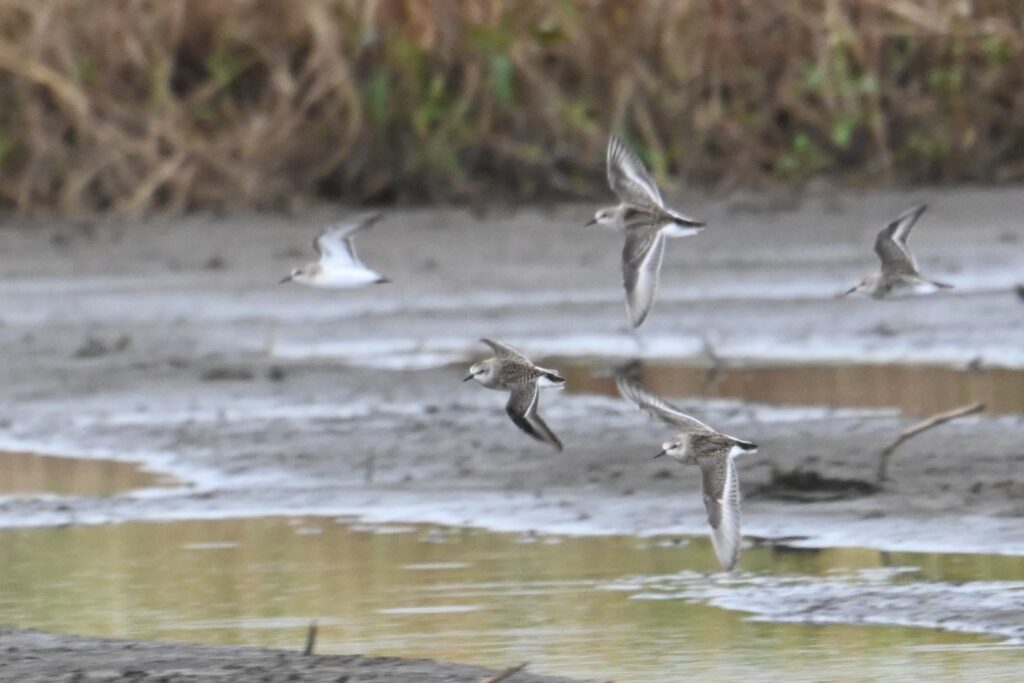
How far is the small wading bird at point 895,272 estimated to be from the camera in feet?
22.4

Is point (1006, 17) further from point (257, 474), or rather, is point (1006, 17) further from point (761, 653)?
point (761, 653)

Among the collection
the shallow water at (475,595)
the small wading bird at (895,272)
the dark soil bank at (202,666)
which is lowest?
the shallow water at (475,595)

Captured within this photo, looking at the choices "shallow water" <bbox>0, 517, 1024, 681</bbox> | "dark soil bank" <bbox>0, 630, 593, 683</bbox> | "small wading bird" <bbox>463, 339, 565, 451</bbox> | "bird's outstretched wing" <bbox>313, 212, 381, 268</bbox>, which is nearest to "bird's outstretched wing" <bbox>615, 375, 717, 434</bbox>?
"small wading bird" <bbox>463, 339, 565, 451</bbox>

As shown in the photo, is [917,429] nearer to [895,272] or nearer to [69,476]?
[895,272]

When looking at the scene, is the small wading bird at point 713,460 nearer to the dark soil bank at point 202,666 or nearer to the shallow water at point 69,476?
the dark soil bank at point 202,666

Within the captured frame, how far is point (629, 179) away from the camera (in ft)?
21.1

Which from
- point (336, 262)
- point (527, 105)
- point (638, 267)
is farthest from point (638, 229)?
A: point (527, 105)

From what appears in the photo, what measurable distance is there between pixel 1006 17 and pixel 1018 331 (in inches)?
248

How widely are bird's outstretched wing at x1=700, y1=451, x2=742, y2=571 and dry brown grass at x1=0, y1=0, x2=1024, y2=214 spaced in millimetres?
10391

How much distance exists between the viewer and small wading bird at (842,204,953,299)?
6812 mm

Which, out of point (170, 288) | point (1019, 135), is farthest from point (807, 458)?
point (1019, 135)

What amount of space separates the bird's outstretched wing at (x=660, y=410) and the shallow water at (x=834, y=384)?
2.79 m

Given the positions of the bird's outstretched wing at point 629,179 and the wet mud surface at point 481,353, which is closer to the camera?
the bird's outstretched wing at point 629,179

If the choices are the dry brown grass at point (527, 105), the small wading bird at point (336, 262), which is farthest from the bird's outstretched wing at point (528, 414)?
the dry brown grass at point (527, 105)
